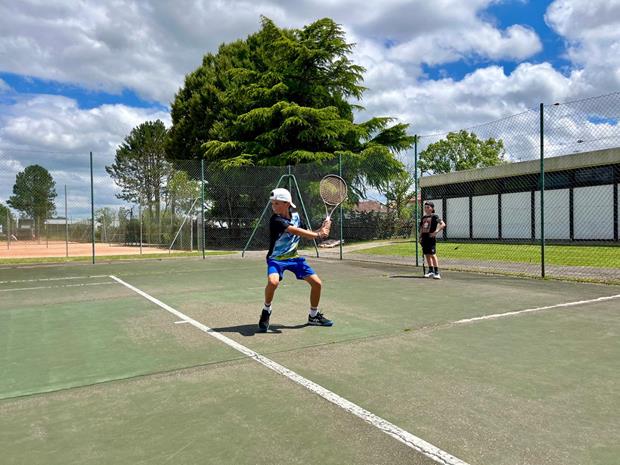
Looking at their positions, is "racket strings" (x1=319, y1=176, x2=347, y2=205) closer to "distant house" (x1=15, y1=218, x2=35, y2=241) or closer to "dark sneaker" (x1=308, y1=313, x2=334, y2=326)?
"dark sneaker" (x1=308, y1=313, x2=334, y2=326)

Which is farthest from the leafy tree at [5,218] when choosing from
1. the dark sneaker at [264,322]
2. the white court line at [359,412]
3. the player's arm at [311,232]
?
the white court line at [359,412]

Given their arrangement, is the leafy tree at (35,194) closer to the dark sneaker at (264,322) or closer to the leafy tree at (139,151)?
the dark sneaker at (264,322)

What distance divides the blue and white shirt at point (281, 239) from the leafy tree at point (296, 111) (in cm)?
1832

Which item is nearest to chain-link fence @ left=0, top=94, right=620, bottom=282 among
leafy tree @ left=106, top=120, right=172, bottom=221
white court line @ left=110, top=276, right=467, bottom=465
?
white court line @ left=110, top=276, right=467, bottom=465

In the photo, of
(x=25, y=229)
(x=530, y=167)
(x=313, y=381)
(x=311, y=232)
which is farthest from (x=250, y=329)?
(x=25, y=229)

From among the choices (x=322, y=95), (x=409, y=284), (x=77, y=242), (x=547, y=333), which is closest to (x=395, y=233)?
(x=322, y=95)

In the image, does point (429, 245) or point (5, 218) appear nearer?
point (429, 245)

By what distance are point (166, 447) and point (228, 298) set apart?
5.54 m

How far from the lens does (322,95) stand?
27844 mm

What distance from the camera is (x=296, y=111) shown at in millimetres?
25375

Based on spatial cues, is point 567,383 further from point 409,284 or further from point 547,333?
point 409,284

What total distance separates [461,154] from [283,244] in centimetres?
5714

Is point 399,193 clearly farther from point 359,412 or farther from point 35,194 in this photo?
point 359,412

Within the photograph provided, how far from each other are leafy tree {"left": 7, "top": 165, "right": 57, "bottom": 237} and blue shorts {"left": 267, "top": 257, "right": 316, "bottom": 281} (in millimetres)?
15629
